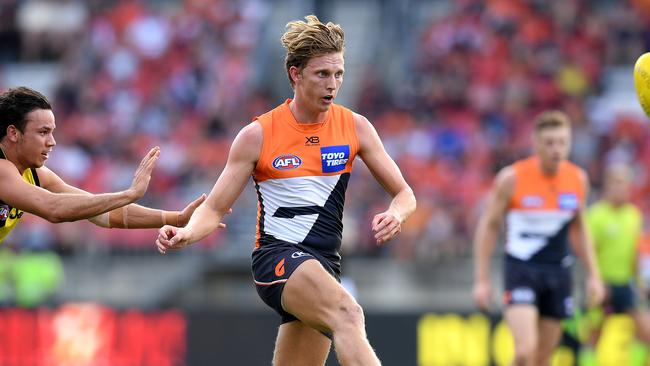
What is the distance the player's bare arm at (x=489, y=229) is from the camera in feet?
35.2

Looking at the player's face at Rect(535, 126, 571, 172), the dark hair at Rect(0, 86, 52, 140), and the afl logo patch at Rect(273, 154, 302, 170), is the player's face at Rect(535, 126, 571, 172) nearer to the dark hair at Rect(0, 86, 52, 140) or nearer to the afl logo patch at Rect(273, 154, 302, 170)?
the afl logo patch at Rect(273, 154, 302, 170)

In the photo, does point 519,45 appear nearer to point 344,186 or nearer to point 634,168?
point 634,168

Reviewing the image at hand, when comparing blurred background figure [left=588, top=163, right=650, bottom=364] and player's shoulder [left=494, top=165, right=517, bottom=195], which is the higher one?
player's shoulder [left=494, top=165, right=517, bottom=195]

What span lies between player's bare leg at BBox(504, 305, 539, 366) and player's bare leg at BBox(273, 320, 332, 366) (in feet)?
10.4

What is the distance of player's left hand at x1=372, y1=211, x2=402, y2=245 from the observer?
6.86 metres

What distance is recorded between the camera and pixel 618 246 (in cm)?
1342

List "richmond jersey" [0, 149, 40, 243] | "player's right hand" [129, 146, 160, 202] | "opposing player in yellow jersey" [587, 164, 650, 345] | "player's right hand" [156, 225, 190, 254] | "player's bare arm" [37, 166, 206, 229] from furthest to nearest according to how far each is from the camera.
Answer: "opposing player in yellow jersey" [587, 164, 650, 345] → "player's bare arm" [37, 166, 206, 229] → "richmond jersey" [0, 149, 40, 243] → "player's right hand" [129, 146, 160, 202] → "player's right hand" [156, 225, 190, 254]

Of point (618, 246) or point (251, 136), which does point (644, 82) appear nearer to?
point (251, 136)

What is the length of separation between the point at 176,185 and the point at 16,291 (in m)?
3.21

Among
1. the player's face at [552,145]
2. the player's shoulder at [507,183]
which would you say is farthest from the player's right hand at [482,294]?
the player's face at [552,145]

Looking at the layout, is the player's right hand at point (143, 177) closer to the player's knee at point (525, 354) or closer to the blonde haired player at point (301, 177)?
the blonde haired player at point (301, 177)

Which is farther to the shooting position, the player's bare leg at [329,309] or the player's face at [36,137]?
the player's face at [36,137]

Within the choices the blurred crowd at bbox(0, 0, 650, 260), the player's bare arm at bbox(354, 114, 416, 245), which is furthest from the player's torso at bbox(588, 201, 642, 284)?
the player's bare arm at bbox(354, 114, 416, 245)

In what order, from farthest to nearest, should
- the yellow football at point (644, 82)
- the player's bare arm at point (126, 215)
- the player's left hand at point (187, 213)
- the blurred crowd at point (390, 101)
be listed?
the blurred crowd at point (390, 101)
the yellow football at point (644, 82)
the player's bare arm at point (126, 215)
the player's left hand at point (187, 213)
